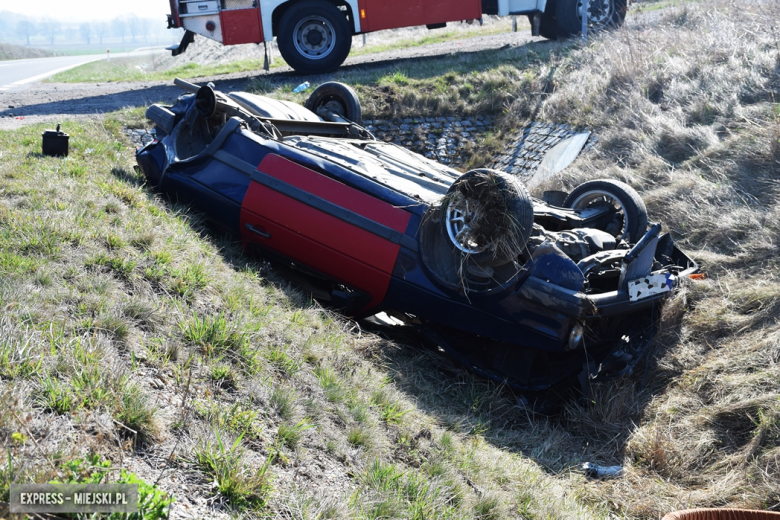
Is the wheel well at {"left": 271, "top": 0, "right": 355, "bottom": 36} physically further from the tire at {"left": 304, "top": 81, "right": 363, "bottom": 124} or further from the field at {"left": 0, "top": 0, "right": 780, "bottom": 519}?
the field at {"left": 0, "top": 0, "right": 780, "bottom": 519}

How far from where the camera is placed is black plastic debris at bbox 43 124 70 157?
21.8 feet

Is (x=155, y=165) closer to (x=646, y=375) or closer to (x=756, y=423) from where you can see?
(x=646, y=375)

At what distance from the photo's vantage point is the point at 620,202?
17.8 ft

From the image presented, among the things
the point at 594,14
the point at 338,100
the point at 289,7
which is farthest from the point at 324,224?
the point at 594,14

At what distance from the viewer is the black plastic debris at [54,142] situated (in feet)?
21.8

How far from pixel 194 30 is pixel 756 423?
31.9 feet

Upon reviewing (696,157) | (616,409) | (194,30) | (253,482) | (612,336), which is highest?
(194,30)

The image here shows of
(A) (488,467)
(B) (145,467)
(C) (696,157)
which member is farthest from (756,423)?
(C) (696,157)

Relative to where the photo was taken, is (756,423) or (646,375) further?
(646,375)

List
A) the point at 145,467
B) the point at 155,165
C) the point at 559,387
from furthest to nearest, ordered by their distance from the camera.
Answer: the point at 155,165, the point at 559,387, the point at 145,467

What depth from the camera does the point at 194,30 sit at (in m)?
10.6

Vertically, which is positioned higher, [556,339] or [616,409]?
[556,339]

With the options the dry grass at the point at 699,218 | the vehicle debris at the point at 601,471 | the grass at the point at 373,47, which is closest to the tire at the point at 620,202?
the dry grass at the point at 699,218

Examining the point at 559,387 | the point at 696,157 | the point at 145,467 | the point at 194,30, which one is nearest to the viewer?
the point at 145,467
